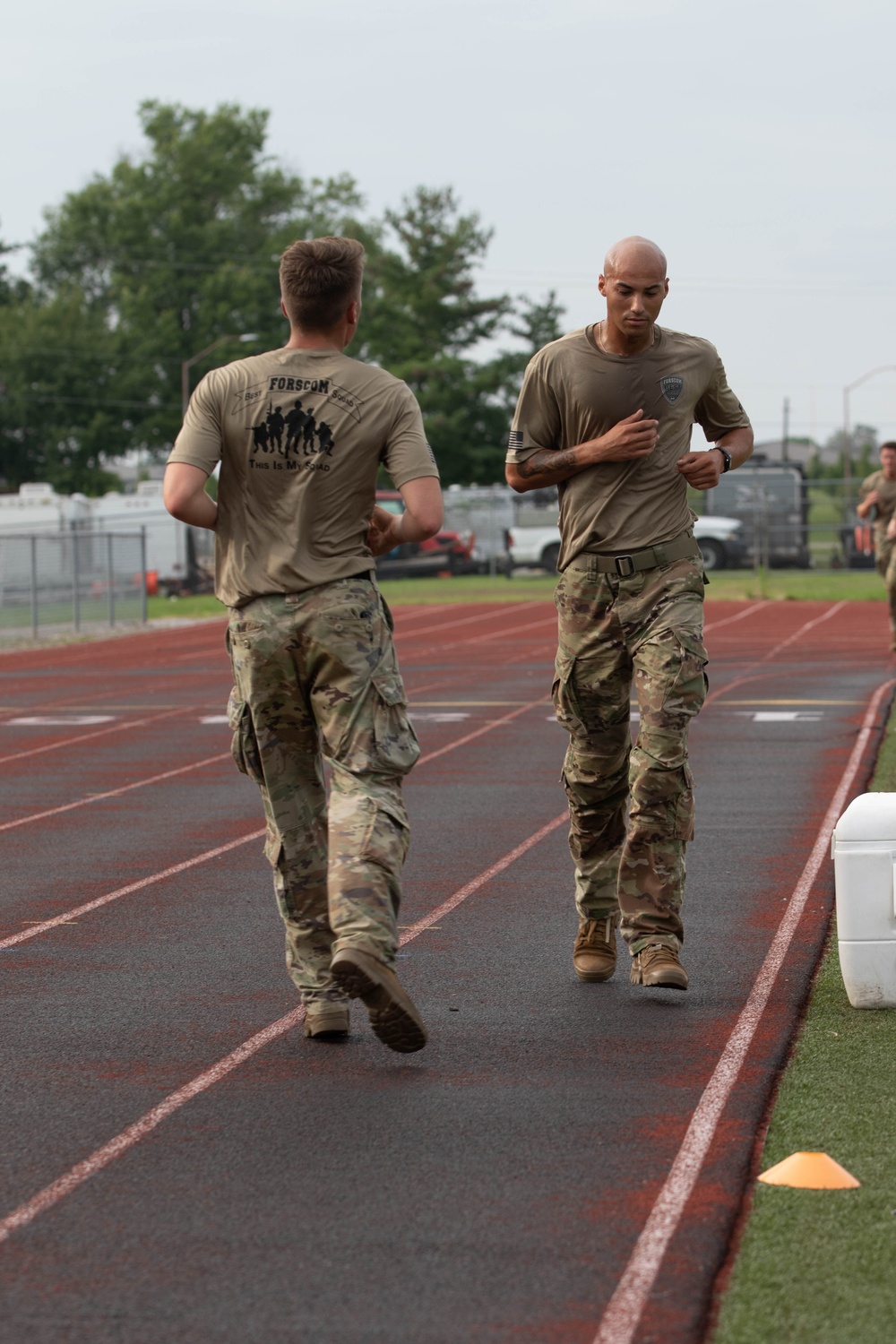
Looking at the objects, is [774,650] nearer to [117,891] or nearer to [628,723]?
[117,891]

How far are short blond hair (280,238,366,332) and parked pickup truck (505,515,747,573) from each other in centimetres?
3650

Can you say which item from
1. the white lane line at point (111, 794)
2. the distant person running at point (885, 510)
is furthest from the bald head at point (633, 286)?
the distant person running at point (885, 510)

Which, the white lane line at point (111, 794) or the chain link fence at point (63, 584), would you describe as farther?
the chain link fence at point (63, 584)

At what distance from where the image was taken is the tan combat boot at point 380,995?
435 centimetres

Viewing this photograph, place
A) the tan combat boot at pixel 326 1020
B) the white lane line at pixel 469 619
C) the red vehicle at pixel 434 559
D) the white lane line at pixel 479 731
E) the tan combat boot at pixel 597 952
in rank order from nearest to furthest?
the tan combat boot at pixel 326 1020 < the tan combat boot at pixel 597 952 < the white lane line at pixel 479 731 < the white lane line at pixel 469 619 < the red vehicle at pixel 434 559

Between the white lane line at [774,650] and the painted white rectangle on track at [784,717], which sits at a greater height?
the painted white rectangle on track at [784,717]

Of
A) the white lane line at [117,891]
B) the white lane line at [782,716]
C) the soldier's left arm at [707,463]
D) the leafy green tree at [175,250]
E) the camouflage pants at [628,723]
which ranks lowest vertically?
the white lane line at [782,716]

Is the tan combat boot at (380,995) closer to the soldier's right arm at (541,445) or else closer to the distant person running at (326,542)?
the distant person running at (326,542)

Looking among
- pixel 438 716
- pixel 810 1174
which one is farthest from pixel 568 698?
pixel 438 716

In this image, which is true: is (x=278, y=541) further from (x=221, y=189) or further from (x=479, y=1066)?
(x=221, y=189)

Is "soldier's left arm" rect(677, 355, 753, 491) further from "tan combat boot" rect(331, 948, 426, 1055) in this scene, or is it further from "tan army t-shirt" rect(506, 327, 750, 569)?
"tan combat boot" rect(331, 948, 426, 1055)

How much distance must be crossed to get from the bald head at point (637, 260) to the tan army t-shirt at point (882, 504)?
41.4 feet

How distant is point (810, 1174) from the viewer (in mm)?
3811

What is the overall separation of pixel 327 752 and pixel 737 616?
24.3 metres
